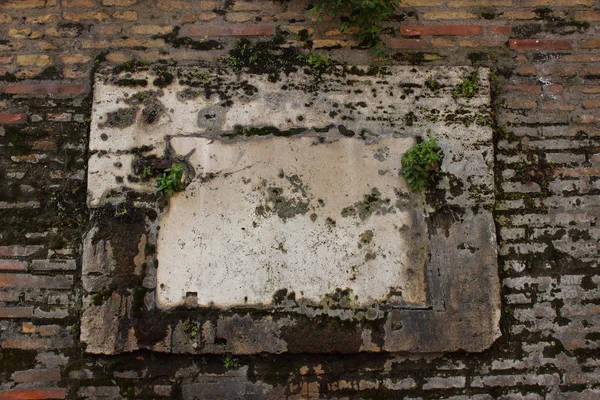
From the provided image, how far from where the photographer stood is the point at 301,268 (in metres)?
2.73

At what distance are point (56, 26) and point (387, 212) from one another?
7.33 ft

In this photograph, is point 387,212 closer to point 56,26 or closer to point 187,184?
point 187,184

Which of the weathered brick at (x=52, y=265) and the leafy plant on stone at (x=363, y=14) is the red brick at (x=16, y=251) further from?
the leafy plant on stone at (x=363, y=14)

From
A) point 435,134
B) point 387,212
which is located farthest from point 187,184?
point 435,134

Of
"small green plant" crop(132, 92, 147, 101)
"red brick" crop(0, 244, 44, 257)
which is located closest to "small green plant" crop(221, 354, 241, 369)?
"red brick" crop(0, 244, 44, 257)

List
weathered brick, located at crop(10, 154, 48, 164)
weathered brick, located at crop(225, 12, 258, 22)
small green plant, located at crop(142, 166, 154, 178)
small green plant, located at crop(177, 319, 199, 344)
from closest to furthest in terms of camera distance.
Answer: small green plant, located at crop(177, 319, 199, 344), small green plant, located at crop(142, 166, 154, 178), weathered brick, located at crop(10, 154, 48, 164), weathered brick, located at crop(225, 12, 258, 22)

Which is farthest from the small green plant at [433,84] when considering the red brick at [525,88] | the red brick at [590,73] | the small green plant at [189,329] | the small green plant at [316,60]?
the small green plant at [189,329]

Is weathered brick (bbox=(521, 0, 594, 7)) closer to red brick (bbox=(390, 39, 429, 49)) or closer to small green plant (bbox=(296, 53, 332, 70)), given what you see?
red brick (bbox=(390, 39, 429, 49))

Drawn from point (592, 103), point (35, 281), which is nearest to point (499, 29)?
point (592, 103)

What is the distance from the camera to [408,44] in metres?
3.00

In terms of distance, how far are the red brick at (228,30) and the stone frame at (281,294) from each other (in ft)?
0.80

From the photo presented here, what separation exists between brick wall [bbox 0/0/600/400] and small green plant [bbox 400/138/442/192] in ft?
1.45

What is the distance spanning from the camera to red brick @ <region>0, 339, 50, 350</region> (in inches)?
108

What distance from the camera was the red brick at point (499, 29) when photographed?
303 centimetres
